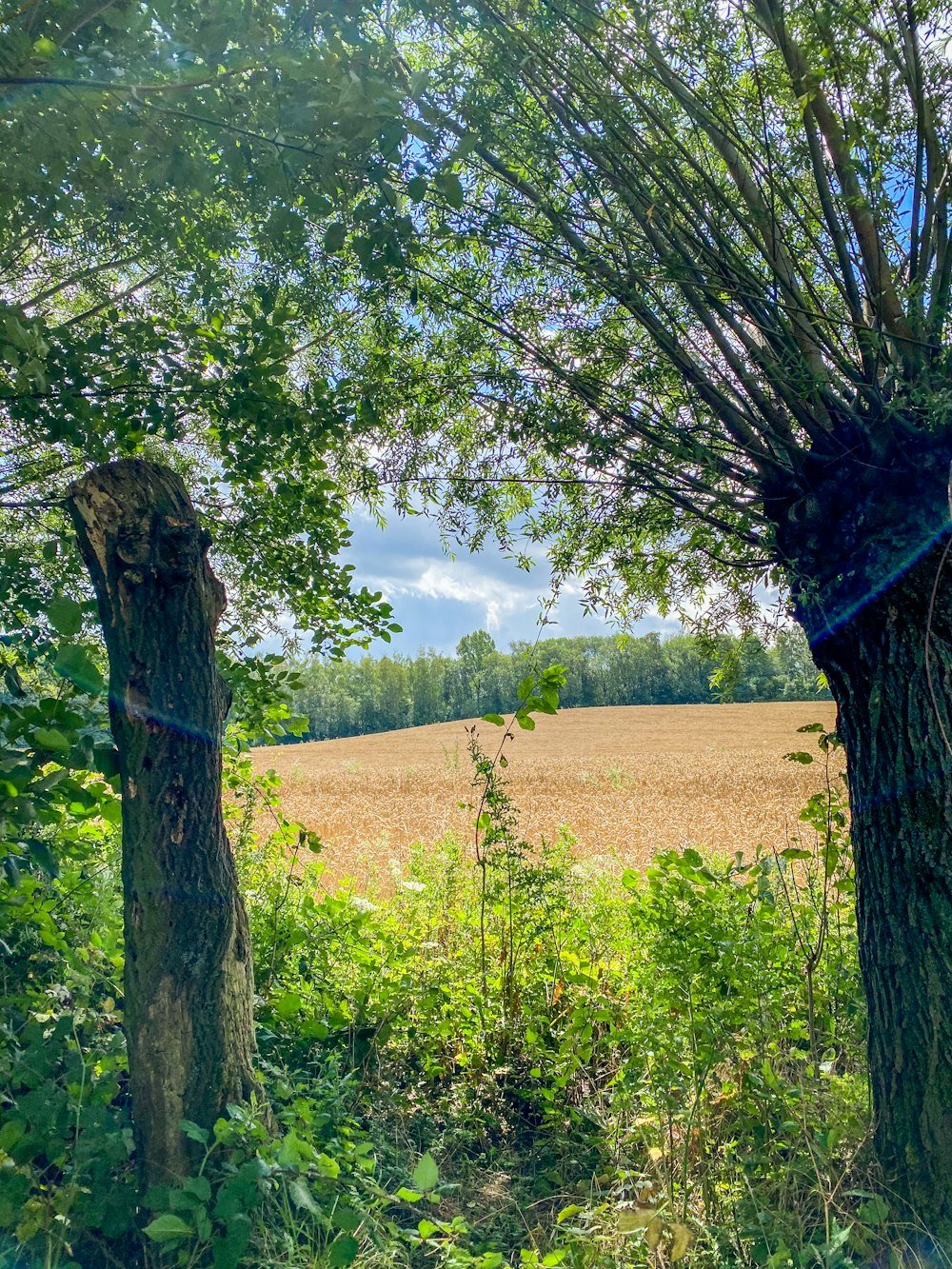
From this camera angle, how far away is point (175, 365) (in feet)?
9.30

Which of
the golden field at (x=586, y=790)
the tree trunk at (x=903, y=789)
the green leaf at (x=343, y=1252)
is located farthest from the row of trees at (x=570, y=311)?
the golden field at (x=586, y=790)

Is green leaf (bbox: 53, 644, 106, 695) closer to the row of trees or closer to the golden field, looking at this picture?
the row of trees

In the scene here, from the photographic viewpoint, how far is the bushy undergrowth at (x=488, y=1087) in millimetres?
2064

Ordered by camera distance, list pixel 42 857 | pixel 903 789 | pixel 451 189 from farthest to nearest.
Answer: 1. pixel 903 789
2. pixel 42 857
3. pixel 451 189

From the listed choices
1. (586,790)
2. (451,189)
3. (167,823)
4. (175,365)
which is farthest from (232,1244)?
(586,790)

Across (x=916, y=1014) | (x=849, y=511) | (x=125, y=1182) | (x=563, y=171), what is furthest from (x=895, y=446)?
(x=125, y=1182)

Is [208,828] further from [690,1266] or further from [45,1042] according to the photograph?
[690,1266]

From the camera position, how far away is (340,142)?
68.7 inches

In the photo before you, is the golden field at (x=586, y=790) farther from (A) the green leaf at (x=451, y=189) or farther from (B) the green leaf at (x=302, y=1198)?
(A) the green leaf at (x=451, y=189)

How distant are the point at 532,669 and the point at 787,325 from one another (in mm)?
1633

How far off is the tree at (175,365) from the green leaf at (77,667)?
0.05 ft

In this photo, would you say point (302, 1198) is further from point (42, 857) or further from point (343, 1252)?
point (42, 857)

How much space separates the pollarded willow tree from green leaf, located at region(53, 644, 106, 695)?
6.41 feet

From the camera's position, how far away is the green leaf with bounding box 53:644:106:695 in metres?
1.87
